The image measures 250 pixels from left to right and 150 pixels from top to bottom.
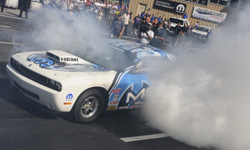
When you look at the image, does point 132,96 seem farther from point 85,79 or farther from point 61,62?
point 61,62

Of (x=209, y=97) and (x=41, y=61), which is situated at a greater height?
(x=41, y=61)

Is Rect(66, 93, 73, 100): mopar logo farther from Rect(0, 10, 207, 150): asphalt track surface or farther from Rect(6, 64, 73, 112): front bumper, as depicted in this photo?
Rect(0, 10, 207, 150): asphalt track surface

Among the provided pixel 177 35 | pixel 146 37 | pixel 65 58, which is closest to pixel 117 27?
pixel 146 37

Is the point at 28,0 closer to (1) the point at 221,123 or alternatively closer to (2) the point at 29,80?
(2) the point at 29,80

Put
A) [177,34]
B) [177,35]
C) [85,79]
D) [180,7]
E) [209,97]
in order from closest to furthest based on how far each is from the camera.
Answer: [85,79] → [209,97] → [177,35] → [177,34] → [180,7]

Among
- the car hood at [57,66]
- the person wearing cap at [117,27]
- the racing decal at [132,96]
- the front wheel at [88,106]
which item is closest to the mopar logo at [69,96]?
the front wheel at [88,106]

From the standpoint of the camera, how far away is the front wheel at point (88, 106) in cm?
529

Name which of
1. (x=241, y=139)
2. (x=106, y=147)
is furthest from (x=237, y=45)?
(x=106, y=147)

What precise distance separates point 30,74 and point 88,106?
45.1 inches

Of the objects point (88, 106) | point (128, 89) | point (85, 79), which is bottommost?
point (88, 106)

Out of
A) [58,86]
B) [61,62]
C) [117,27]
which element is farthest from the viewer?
[117,27]

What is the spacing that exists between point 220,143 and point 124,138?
181 cm

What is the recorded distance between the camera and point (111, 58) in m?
6.19

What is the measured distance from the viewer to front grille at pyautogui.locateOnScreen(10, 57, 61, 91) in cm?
520
